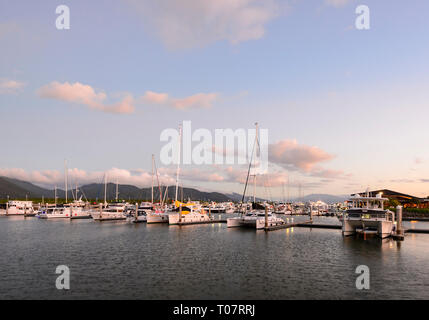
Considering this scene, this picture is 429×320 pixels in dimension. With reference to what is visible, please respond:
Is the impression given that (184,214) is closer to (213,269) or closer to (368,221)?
(368,221)

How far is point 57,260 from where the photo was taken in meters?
35.9

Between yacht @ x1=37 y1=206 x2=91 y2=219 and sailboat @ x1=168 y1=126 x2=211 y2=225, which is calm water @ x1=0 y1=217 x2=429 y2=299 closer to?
sailboat @ x1=168 y1=126 x2=211 y2=225

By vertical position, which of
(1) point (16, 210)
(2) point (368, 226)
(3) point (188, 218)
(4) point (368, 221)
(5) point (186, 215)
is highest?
(4) point (368, 221)

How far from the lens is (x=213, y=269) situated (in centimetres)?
3127

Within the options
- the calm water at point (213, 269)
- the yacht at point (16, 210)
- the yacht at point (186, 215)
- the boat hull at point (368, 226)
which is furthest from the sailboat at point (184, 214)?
the yacht at point (16, 210)

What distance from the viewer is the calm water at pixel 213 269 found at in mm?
23656

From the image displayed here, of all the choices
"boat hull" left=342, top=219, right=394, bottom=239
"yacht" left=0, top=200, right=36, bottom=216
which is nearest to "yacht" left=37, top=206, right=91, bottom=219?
"yacht" left=0, top=200, right=36, bottom=216

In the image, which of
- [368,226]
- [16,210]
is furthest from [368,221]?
[16,210]

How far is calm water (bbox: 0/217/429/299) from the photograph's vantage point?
77.6ft

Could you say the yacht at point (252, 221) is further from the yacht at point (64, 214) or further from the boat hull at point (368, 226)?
the yacht at point (64, 214)

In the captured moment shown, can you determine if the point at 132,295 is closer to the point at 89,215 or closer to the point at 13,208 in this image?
the point at 89,215

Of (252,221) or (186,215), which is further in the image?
(186,215)
